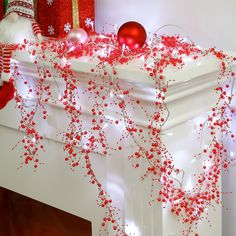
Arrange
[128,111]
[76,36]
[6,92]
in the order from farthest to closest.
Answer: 1. [6,92]
2. [76,36]
3. [128,111]

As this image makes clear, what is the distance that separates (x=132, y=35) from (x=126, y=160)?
0.92 feet

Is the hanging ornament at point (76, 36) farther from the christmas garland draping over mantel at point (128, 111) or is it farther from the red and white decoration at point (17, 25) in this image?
the red and white decoration at point (17, 25)

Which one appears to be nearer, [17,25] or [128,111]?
[128,111]

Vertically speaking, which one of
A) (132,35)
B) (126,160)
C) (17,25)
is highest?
(17,25)

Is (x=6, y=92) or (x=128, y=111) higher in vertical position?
(x=6, y=92)

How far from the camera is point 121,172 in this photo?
128cm

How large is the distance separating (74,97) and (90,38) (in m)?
0.23

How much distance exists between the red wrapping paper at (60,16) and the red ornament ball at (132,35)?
0.30 meters

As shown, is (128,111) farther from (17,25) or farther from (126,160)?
(17,25)

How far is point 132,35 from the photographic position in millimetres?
1218

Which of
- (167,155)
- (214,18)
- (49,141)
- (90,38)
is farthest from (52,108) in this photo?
(214,18)

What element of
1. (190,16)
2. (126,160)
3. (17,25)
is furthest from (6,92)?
(190,16)

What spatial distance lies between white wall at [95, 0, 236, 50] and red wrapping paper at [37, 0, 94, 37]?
74mm

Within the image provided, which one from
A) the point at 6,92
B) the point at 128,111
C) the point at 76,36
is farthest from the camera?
the point at 6,92
